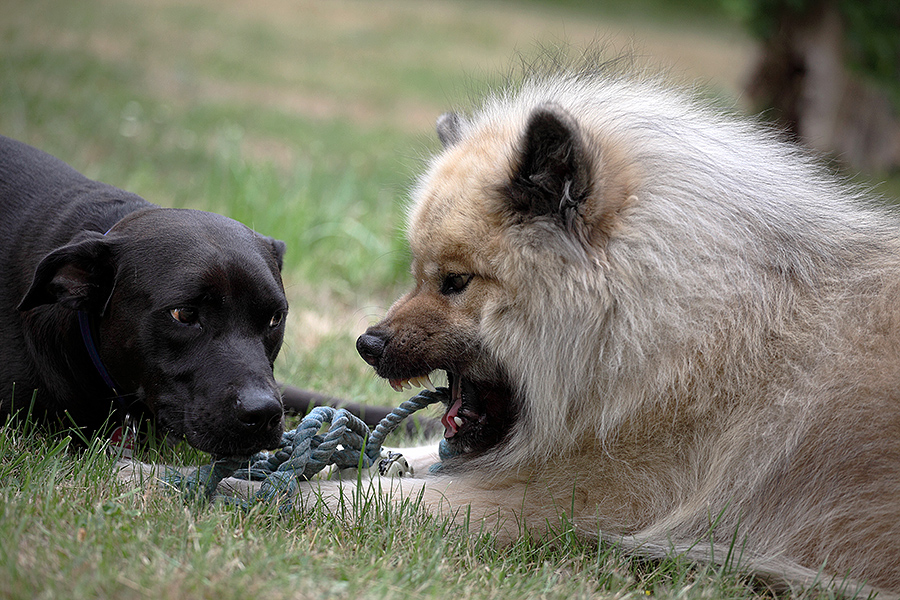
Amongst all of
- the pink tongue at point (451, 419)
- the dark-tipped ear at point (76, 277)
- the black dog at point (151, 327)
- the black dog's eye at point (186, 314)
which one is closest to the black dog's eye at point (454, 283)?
the pink tongue at point (451, 419)

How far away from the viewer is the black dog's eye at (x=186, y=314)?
2443 millimetres

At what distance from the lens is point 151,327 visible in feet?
8.02

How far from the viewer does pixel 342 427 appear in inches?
104

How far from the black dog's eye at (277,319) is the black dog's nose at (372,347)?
0.28m

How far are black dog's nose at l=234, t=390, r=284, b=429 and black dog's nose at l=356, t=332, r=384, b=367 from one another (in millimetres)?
406

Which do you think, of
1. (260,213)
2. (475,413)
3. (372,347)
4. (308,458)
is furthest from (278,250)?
(260,213)

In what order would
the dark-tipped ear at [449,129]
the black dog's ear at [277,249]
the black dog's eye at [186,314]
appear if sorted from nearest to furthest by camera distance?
the black dog's eye at [186,314], the black dog's ear at [277,249], the dark-tipped ear at [449,129]

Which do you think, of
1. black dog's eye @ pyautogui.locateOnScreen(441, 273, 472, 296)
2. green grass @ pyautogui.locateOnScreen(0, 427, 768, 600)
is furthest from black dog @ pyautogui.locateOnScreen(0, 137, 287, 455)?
black dog's eye @ pyautogui.locateOnScreen(441, 273, 472, 296)

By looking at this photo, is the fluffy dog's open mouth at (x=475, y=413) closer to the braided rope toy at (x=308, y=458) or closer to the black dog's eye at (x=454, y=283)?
the braided rope toy at (x=308, y=458)

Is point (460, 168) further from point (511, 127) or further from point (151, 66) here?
point (151, 66)

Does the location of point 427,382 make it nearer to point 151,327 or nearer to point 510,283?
point 510,283

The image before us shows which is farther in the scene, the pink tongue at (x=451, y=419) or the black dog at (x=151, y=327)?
the pink tongue at (x=451, y=419)

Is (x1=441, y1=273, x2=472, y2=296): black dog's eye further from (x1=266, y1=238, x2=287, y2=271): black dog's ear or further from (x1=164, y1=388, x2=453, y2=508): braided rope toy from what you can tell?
(x1=266, y1=238, x2=287, y2=271): black dog's ear

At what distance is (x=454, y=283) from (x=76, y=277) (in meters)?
1.21
